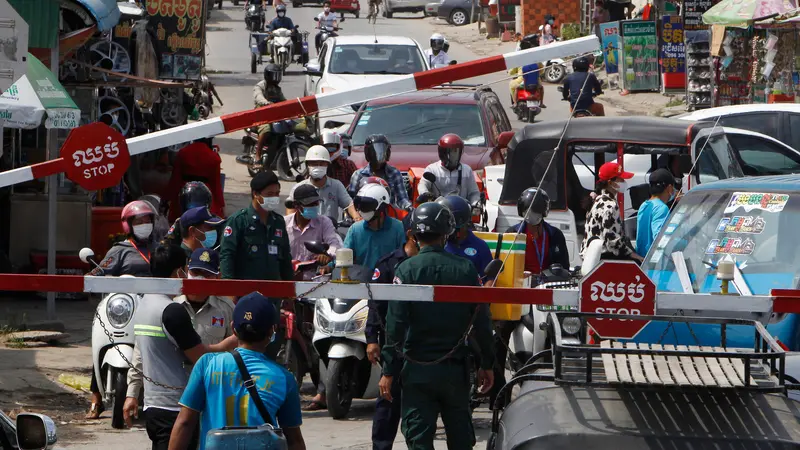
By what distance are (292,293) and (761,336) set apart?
2245 mm

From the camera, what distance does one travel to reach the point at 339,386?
962cm

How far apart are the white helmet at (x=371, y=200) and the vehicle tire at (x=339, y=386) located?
41.9 inches

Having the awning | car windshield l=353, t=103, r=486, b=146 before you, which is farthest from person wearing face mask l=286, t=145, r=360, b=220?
car windshield l=353, t=103, r=486, b=146

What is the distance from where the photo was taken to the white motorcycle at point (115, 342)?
9195mm

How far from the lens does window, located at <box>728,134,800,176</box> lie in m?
15.6

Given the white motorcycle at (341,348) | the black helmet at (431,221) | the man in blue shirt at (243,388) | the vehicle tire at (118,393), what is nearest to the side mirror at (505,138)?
the white motorcycle at (341,348)

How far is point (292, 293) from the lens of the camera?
6.41 m

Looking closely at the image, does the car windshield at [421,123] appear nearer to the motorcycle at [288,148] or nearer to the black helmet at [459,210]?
the motorcycle at [288,148]

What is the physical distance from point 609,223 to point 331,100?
345 centimetres

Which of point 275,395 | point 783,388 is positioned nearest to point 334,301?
point 275,395

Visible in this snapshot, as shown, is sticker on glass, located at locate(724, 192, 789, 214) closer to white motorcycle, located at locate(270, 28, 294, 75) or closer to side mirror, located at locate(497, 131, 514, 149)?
side mirror, located at locate(497, 131, 514, 149)

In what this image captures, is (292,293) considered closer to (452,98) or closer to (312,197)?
(312,197)

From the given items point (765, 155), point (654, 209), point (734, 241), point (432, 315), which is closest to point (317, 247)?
point (654, 209)

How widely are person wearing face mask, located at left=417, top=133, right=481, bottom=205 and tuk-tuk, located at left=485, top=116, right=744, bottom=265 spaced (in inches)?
16.1
